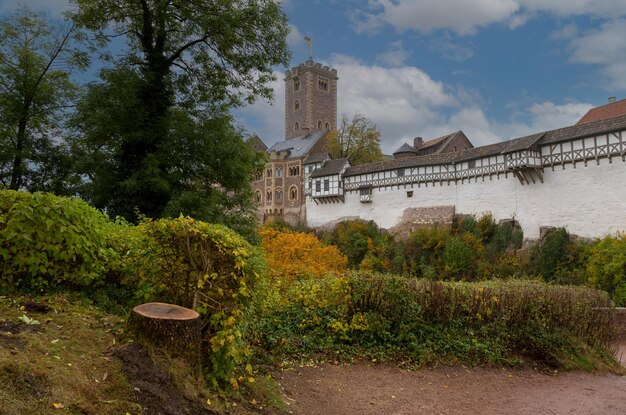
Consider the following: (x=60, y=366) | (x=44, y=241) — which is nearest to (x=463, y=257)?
(x=44, y=241)

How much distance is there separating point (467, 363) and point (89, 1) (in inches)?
588

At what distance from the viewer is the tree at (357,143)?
167 ft

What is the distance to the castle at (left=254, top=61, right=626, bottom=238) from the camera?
2791 cm

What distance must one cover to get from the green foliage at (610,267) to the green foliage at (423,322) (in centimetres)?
1574

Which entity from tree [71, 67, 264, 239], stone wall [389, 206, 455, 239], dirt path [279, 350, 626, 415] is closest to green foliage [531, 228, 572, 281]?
stone wall [389, 206, 455, 239]

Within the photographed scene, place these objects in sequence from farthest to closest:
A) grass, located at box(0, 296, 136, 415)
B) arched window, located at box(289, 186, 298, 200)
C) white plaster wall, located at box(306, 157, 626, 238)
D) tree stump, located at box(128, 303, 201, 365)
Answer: arched window, located at box(289, 186, 298, 200) < white plaster wall, located at box(306, 157, 626, 238) < tree stump, located at box(128, 303, 201, 365) < grass, located at box(0, 296, 136, 415)

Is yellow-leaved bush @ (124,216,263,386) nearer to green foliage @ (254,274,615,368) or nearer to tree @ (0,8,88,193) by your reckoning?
green foliage @ (254,274,615,368)

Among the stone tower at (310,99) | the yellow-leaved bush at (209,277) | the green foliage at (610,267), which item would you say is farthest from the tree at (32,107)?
the stone tower at (310,99)

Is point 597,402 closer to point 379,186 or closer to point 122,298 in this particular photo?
point 122,298

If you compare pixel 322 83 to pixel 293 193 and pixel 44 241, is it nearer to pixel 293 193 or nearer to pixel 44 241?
pixel 293 193

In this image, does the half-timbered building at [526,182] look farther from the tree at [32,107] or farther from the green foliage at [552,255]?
the tree at [32,107]

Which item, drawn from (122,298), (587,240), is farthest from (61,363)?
(587,240)

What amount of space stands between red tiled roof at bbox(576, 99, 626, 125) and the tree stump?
3743cm

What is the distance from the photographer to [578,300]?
Answer: 11.0 m
